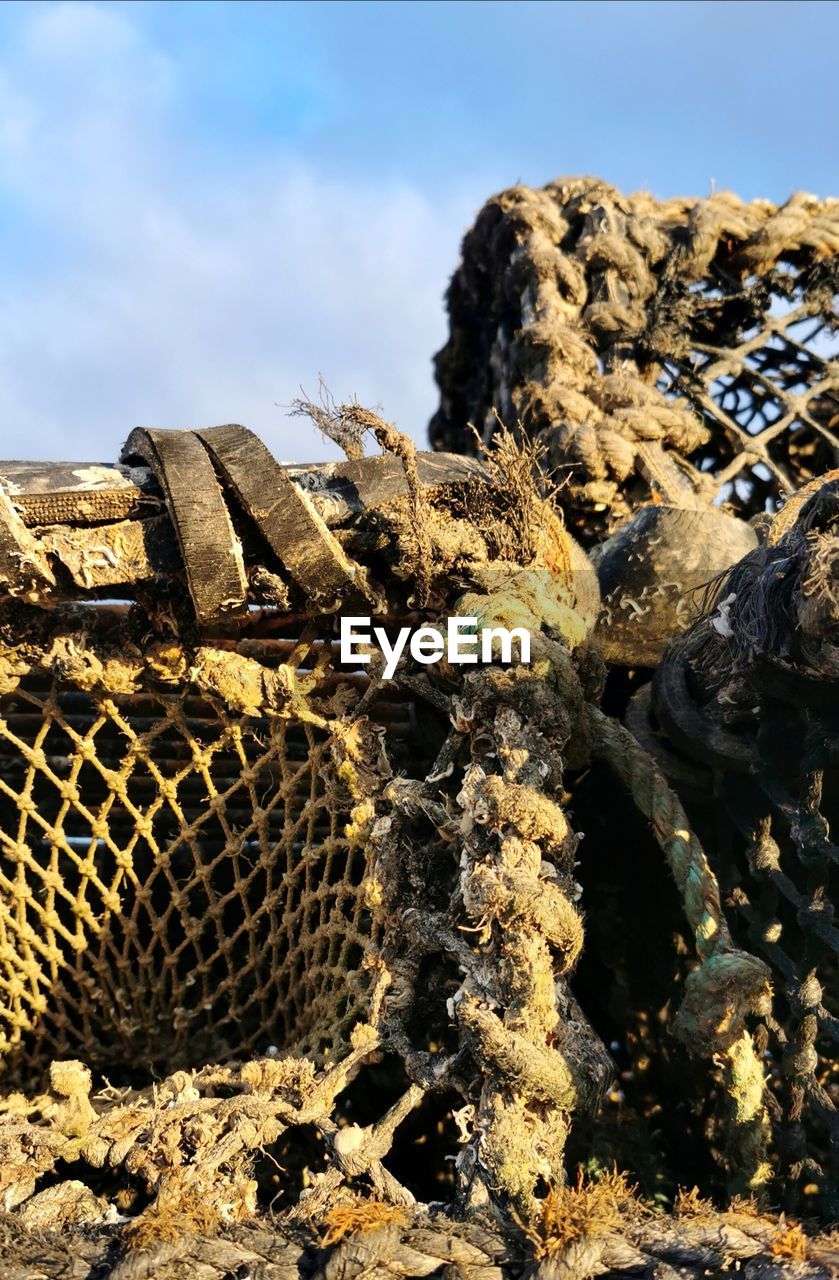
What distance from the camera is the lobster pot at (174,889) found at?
115 inches

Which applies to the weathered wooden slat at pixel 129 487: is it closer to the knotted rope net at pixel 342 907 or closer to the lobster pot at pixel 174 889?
the knotted rope net at pixel 342 907

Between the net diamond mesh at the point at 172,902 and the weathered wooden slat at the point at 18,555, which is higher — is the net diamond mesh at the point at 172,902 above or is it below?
below

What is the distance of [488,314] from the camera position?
6234 millimetres

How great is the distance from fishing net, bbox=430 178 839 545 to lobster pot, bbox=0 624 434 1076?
61.4 inches

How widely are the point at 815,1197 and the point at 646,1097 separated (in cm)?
110

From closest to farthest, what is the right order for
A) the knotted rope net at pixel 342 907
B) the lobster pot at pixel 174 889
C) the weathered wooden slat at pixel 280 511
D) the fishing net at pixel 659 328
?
the knotted rope net at pixel 342 907, the weathered wooden slat at pixel 280 511, the lobster pot at pixel 174 889, the fishing net at pixel 659 328

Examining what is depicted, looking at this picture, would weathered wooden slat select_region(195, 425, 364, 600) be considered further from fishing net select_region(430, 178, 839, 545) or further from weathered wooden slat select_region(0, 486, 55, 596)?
fishing net select_region(430, 178, 839, 545)

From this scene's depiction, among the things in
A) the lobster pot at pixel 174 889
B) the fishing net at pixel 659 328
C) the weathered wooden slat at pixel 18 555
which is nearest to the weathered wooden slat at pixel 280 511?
the lobster pot at pixel 174 889

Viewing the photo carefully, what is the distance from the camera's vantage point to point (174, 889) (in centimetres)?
321

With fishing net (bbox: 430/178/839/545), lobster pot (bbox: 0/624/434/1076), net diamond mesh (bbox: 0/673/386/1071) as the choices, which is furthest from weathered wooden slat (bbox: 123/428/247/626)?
fishing net (bbox: 430/178/839/545)

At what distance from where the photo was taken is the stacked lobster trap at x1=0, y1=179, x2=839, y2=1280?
7.23 ft

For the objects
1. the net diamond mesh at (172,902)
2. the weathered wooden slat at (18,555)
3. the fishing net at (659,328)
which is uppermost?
the fishing net at (659,328)

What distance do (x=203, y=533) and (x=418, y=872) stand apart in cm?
86

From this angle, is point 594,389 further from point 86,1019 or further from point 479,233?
point 86,1019
